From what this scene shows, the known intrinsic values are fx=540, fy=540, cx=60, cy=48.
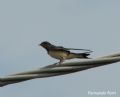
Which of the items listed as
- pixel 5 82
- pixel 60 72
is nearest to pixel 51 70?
pixel 60 72

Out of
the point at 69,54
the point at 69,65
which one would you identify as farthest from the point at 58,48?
the point at 69,65

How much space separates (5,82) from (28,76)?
10.0 inches

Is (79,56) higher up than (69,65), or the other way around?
(79,56)

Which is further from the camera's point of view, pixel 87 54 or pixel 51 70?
pixel 87 54

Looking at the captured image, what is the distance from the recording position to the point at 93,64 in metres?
5.13

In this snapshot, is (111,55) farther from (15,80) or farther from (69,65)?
(15,80)

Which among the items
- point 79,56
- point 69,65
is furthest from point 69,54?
point 69,65

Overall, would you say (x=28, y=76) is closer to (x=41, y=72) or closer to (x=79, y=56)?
(x=41, y=72)

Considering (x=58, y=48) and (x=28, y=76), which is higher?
(x=58, y=48)

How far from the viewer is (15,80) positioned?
200 inches

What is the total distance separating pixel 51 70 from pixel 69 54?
5.82ft

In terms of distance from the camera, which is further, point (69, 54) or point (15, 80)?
point (69, 54)

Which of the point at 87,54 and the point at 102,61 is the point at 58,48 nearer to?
the point at 87,54

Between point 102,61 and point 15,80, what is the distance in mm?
843
